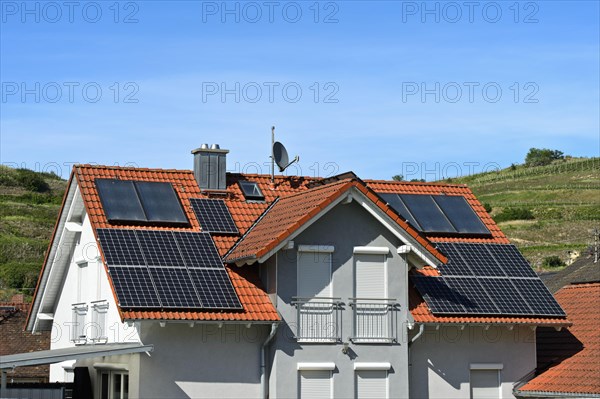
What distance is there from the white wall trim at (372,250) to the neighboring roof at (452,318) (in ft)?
6.15

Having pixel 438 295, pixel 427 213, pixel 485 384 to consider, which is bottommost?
pixel 485 384

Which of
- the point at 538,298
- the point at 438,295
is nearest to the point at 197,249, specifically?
the point at 438,295

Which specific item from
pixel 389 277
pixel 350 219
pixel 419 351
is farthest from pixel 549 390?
pixel 350 219

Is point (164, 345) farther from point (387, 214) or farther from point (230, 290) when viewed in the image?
point (387, 214)

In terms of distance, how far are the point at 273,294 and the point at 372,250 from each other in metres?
3.17

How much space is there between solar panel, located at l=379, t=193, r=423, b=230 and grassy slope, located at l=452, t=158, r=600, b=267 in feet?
150

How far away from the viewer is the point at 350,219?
29.1 meters

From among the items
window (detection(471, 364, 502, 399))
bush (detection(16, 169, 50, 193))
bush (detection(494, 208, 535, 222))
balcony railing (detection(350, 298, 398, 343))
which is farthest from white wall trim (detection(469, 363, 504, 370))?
bush (detection(16, 169, 50, 193))

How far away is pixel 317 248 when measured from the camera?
93.2 feet

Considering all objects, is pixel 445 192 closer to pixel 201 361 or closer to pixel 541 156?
pixel 201 361

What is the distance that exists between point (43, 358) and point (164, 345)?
3094 mm

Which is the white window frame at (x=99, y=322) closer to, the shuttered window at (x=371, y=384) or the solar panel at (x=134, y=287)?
the solar panel at (x=134, y=287)

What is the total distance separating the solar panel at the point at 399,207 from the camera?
32750 millimetres

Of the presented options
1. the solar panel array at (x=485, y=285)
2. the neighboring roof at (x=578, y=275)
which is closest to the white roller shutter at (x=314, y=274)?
the solar panel array at (x=485, y=285)
